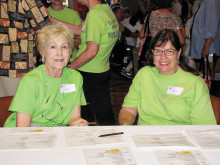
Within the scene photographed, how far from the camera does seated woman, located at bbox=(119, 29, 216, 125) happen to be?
1.91 metres

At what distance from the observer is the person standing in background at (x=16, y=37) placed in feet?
7.97

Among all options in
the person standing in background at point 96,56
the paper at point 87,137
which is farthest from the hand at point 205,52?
the paper at point 87,137

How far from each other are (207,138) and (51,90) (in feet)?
3.53

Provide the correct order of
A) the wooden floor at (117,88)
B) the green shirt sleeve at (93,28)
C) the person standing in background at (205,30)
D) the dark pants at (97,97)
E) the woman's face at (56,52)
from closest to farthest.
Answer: the woman's face at (56,52)
the green shirt sleeve at (93,28)
the dark pants at (97,97)
the person standing in background at (205,30)
the wooden floor at (117,88)

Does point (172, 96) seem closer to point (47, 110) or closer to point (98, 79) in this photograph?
point (47, 110)

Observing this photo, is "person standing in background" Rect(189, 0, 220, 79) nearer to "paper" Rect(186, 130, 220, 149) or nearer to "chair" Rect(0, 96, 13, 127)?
"paper" Rect(186, 130, 220, 149)

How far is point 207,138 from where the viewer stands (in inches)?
60.1

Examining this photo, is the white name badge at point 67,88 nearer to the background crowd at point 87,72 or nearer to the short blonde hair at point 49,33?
the background crowd at point 87,72

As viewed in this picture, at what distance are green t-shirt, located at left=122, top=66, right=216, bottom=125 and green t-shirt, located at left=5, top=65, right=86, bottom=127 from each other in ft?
1.52

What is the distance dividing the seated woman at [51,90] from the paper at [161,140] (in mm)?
561

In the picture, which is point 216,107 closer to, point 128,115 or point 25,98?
point 128,115

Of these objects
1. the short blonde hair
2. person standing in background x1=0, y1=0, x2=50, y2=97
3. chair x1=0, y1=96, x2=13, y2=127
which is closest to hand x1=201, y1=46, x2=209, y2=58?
person standing in background x1=0, y1=0, x2=50, y2=97

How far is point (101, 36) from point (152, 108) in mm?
1029

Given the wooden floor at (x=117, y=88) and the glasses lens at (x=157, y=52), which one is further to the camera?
the wooden floor at (x=117, y=88)
